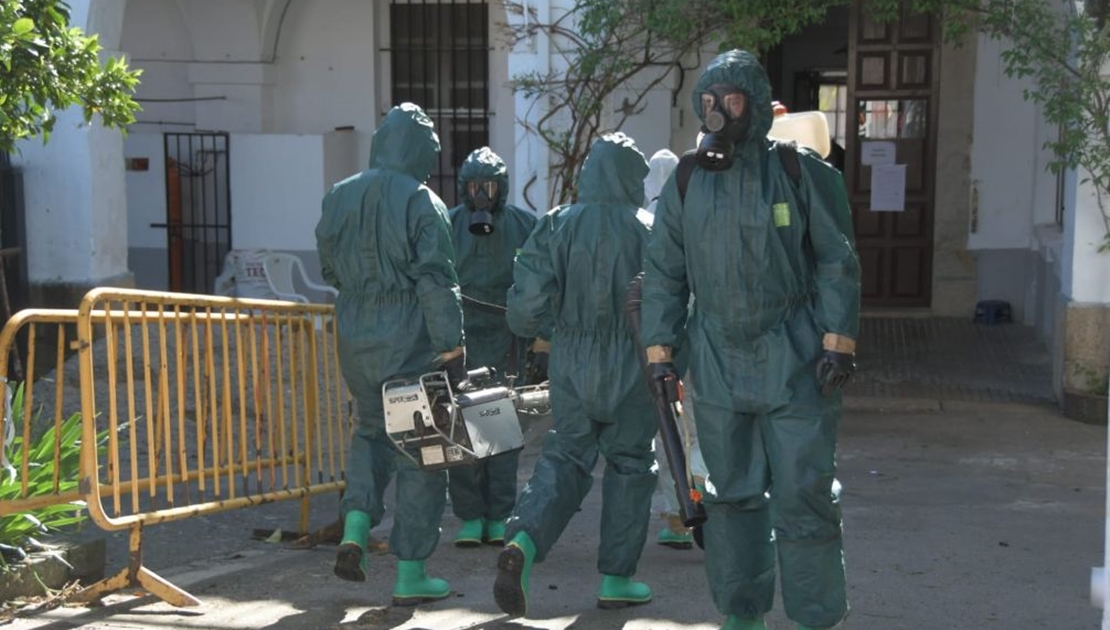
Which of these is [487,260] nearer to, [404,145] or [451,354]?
[404,145]

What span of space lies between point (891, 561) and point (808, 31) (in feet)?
36.2

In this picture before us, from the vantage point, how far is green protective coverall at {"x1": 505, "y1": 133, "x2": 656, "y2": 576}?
5629 mm

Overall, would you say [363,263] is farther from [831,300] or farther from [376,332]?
[831,300]

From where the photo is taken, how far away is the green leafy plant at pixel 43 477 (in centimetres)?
582

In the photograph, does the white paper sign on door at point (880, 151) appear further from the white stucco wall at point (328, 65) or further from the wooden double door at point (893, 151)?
the white stucco wall at point (328, 65)

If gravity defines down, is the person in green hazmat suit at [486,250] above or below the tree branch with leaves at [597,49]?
below

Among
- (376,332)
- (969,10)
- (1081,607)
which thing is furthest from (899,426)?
(376,332)

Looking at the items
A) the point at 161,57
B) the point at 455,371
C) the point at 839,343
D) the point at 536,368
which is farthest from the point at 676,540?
the point at 161,57

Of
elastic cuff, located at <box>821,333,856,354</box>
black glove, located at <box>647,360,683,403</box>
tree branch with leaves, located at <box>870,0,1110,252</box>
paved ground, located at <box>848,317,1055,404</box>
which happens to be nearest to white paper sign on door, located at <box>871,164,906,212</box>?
paved ground, located at <box>848,317,1055,404</box>

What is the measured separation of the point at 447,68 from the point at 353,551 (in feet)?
30.4

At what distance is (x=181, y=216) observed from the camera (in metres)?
14.7

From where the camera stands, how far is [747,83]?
487 centimetres

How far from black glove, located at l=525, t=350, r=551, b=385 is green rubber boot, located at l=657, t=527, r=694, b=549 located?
893 mm

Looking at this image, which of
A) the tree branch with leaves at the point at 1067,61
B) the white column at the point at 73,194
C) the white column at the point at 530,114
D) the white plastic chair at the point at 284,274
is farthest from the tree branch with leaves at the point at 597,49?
the white plastic chair at the point at 284,274
